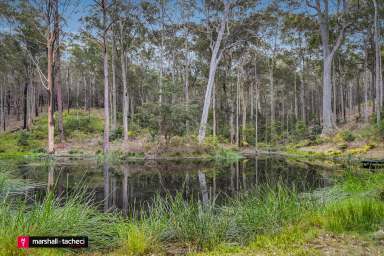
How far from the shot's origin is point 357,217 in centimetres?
358

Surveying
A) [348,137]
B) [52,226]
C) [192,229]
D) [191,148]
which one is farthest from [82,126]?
[192,229]

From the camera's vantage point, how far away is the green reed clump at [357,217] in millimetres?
3432

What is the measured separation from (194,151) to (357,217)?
14.4 metres

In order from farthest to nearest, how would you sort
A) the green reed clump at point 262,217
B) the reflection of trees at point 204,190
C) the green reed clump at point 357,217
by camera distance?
the reflection of trees at point 204,190, the green reed clump at point 262,217, the green reed clump at point 357,217

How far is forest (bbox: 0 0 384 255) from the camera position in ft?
10.9

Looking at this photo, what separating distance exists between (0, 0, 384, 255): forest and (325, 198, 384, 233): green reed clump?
0.07 ft

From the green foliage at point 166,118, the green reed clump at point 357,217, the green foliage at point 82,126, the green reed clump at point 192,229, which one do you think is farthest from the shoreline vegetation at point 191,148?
the green reed clump at point 192,229

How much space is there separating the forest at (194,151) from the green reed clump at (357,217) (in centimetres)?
2

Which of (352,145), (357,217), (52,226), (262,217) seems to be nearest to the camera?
(52,226)

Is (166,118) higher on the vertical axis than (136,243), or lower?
higher

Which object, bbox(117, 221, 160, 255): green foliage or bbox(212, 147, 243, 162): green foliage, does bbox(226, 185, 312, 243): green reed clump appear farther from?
bbox(212, 147, 243, 162): green foliage

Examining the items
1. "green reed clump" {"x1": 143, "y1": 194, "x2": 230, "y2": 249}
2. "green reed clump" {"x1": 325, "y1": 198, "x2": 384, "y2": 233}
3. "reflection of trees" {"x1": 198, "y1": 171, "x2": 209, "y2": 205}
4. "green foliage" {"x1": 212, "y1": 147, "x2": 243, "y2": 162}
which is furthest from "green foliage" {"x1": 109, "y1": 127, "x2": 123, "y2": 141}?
"green reed clump" {"x1": 325, "y1": 198, "x2": 384, "y2": 233}

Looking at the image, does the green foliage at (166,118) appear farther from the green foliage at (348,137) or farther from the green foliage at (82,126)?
the green foliage at (82,126)

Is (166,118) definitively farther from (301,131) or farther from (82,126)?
(301,131)
